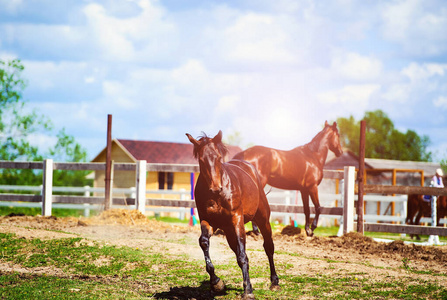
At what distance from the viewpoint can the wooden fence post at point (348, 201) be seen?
1320 centimetres

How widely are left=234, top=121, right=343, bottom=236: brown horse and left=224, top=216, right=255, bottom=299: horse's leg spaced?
5.50 m

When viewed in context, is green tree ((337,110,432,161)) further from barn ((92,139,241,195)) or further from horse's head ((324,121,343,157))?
horse's head ((324,121,343,157))

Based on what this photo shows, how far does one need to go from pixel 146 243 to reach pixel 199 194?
4.36 metres

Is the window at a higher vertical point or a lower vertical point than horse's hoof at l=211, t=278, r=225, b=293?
higher

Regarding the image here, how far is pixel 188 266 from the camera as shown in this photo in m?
8.52

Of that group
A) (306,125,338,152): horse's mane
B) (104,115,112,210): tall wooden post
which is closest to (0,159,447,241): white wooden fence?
(104,115,112,210): tall wooden post

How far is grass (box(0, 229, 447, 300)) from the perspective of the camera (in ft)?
22.4

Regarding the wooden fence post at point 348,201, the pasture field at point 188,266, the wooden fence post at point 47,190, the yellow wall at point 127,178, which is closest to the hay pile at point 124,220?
the pasture field at point 188,266

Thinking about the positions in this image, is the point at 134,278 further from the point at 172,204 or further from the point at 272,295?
the point at 172,204

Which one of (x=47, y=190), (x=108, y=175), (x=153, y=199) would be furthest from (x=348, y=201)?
(x=47, y=190)

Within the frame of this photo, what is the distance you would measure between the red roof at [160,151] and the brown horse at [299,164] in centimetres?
2325

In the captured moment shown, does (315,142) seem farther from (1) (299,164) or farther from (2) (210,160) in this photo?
(2) (210,160)

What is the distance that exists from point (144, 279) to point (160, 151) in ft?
101

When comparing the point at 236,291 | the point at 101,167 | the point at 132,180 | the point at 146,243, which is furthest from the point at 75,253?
the point at 132,180
